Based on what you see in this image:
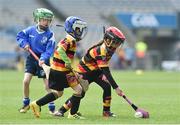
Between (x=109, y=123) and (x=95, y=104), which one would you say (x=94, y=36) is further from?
(x=109, y=123)

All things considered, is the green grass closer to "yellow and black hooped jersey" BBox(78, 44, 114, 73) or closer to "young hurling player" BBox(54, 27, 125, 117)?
"young hurling player" BBox(54, 27, 125, 117)

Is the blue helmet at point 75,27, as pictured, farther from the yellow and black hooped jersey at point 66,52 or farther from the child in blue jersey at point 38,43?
the child in blue jersey at point 38,43

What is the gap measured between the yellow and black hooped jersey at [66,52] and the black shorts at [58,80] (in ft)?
0.24

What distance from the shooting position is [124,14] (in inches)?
1860

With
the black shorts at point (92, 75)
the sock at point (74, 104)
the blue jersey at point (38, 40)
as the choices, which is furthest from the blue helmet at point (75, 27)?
the blue jersey at point (38, 40)

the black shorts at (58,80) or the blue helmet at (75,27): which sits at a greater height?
the blue helmet at (75,27)

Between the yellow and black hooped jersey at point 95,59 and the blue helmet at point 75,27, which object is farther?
the yellow and black hooped jersey at point 95,59

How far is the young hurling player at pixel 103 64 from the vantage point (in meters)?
12.1

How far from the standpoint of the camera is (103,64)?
12.1 m

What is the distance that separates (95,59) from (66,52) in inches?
24.5

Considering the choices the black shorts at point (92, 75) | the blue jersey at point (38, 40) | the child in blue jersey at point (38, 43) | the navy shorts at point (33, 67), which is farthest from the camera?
the navy shorts at point (33, 67)

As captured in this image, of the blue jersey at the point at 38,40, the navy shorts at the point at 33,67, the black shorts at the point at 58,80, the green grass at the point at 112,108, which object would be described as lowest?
the green grass at the point at 112,108

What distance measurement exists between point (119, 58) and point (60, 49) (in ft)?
103

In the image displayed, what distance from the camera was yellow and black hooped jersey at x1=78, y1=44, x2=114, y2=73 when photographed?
12141 mm
